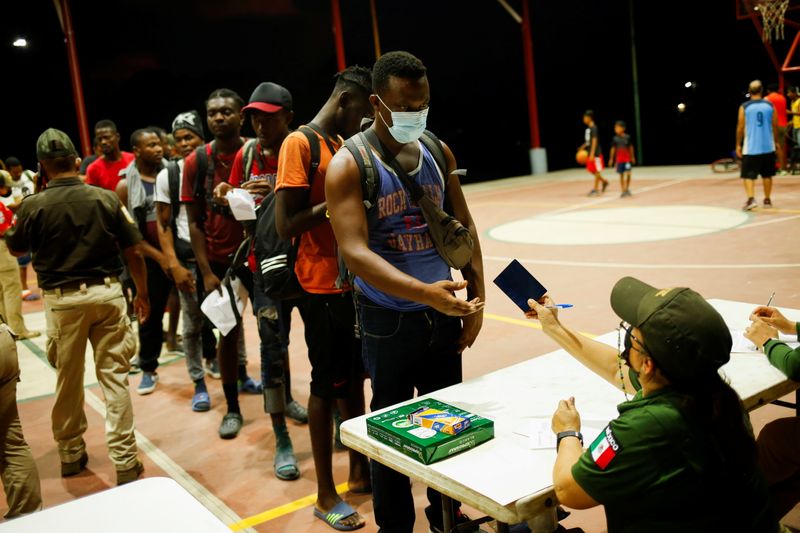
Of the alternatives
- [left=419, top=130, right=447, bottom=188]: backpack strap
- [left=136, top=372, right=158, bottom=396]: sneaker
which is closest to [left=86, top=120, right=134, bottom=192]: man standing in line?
[left=136, top=372, right=158, bottom=396]: sneaker

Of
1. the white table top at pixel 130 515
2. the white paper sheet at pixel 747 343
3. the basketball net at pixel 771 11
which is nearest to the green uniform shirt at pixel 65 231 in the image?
the white table top at pixel 130 515

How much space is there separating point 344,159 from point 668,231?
825 cm

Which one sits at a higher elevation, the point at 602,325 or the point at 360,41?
the point at 360,41

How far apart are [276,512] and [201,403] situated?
1.86m

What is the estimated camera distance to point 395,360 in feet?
9.46

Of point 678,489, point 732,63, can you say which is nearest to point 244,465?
point 678,489

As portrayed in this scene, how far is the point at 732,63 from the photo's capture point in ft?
69.9

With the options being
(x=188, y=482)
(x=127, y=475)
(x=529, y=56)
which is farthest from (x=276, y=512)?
(x=529, y=56)

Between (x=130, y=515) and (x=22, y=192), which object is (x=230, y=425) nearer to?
(x=130, y=515)

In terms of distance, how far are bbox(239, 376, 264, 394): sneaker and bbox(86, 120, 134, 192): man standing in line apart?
7.76 ft

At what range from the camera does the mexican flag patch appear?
1836 millimetres

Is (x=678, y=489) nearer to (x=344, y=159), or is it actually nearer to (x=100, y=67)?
(x=344, y=159)

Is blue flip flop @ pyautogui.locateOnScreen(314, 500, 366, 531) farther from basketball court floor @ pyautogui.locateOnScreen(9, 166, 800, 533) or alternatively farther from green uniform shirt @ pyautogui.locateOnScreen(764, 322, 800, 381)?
green uniform shirt @ pyautogui.locateOnScreen(764, 322, 800, 381)

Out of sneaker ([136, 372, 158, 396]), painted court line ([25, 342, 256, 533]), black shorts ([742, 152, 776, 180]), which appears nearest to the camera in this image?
painted court line ([25, 342, 256, 533])
